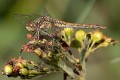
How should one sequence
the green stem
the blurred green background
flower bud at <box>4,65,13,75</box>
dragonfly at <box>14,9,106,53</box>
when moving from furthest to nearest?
the blurred green background < the green stem < dragonfly at <box>14,9,106,53</box> < flower bud at <box>4,65,13,75</box>

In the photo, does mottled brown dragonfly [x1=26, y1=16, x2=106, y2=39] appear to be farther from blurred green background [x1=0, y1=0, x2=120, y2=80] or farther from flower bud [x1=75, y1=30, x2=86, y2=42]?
blurred green background [x1=0, y1=0, x2=120, y2=80]

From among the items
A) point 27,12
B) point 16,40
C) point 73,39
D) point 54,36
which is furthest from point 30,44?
point 27,12

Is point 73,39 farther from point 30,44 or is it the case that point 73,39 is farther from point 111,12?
point 111,12

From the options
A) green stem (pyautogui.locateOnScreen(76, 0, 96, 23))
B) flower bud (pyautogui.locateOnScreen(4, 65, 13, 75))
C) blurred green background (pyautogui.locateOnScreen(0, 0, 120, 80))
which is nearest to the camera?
flower bud (pyautogui.locateOnScreen(4, 65, 13, 75))

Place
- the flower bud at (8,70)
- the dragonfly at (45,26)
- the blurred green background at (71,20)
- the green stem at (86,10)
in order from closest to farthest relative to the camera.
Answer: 1. the flower bud at (8,70)
2. the dragonfly at (45,26)
3. the green stem at (86,10)
4. the blurred green background at (71,20)

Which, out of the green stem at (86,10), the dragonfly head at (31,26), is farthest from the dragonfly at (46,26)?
the green stem at (86,10)

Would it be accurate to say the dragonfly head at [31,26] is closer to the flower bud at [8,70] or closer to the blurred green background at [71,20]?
the flower bud at [8,70]

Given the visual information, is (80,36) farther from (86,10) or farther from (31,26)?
(86,10)

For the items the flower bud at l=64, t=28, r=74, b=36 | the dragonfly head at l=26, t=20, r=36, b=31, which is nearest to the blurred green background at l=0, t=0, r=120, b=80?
the flower bud at l=64, t=28, r=74, b=36
